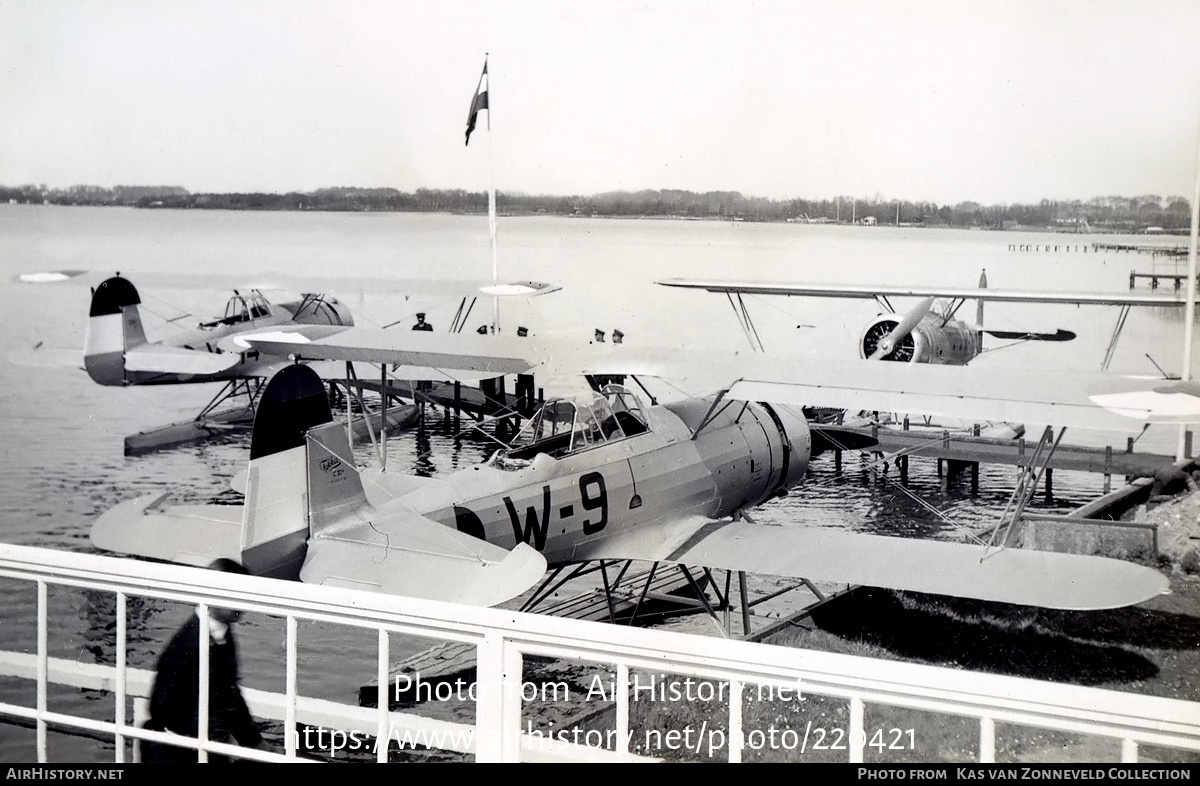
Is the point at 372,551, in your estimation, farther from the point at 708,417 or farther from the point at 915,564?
the point at 915,564

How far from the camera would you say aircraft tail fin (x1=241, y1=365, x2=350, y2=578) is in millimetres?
3848

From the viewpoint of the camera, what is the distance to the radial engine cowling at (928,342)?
773 cm

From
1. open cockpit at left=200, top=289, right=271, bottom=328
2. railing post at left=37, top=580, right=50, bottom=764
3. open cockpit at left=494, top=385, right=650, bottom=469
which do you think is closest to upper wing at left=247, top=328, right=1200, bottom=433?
open cockpit at left=494, top=385, right=650, bottom=469

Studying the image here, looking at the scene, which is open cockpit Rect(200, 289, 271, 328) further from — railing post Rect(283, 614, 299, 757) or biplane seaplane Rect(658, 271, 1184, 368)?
railing post Rect(283, 614, 299, 757)

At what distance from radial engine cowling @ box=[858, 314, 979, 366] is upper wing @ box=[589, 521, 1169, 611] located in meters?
3.26

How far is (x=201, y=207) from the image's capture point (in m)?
5.55

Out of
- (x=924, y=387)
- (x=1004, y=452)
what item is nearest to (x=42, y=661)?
(x=924, y=387)

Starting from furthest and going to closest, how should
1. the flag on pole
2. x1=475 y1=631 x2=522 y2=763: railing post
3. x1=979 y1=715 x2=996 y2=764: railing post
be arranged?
the flag on pole, x1=475 y1=631 x2=522 y2=763: railing post, x1=979 y1=715 x2=996 y2=764: railing post

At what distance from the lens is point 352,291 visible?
21.3ft

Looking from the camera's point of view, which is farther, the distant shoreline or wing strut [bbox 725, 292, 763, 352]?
wing strut [bbox 725, 292, 763, 352]

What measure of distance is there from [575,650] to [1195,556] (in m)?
4.36

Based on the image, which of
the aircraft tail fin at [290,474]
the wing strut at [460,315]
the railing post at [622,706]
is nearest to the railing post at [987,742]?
the railing post at [622,706]

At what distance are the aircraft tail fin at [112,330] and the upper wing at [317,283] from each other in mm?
107

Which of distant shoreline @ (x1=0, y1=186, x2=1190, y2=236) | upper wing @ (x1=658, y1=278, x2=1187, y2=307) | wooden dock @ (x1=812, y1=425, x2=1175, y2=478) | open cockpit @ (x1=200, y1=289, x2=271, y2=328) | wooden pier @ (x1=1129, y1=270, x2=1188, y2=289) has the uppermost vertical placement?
distant shoreline @ (x1=0, y1=186, x2=1190, y2=236)
